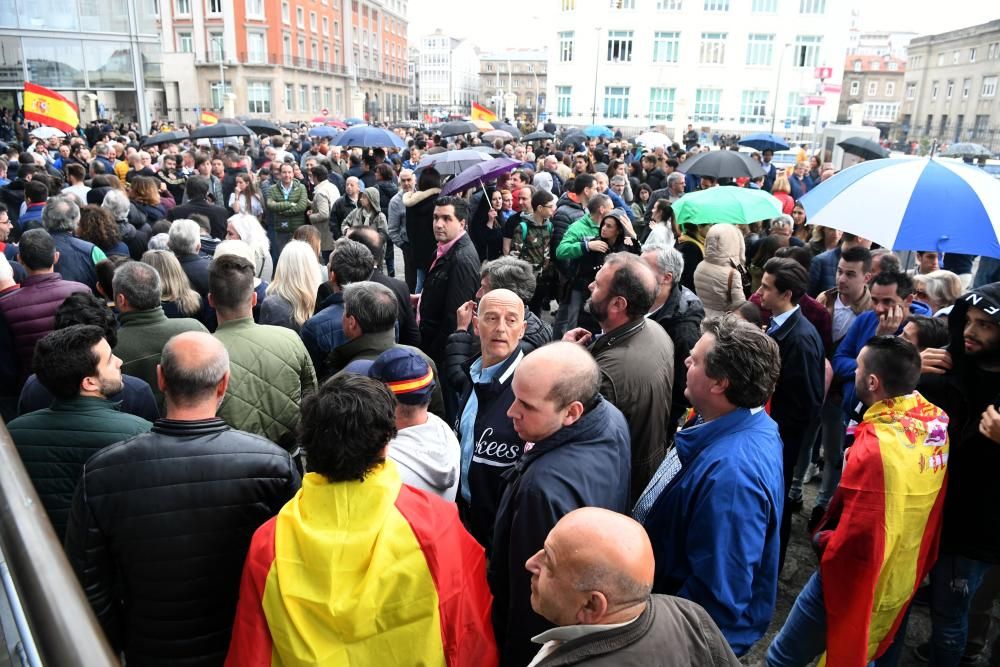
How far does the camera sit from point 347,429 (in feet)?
6.44

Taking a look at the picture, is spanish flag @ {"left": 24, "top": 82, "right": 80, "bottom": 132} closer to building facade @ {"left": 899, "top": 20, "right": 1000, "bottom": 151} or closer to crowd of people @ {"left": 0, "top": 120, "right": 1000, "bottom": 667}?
crowd of people @ {"left": 0, "top": 120, "right": 1000, "bottom": 667}

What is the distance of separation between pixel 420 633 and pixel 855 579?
5.99ft

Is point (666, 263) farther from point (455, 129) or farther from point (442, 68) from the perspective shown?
point (442, 68)

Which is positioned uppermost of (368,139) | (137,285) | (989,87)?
(989,87)

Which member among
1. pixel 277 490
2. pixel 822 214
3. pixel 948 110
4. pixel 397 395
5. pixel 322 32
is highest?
pixel 322 32

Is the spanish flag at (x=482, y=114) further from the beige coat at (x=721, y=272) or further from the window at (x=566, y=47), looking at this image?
the window at (x=566, y=47)

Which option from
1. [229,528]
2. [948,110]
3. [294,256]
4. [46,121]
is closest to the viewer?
[229,528]

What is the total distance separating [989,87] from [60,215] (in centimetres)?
6975

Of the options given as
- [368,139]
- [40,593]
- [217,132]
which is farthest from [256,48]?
[40,593]

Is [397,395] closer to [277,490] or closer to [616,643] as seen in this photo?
[277,490]

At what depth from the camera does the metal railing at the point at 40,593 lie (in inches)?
30.1

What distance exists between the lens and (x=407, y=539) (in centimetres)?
197

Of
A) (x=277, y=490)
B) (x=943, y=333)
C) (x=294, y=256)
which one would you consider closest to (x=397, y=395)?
(x=277, y=490)

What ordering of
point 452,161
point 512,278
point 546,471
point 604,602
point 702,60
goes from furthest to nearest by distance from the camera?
point 702,60 → point 452,161 → point 512,278 → point 546,471 → point 604,602
